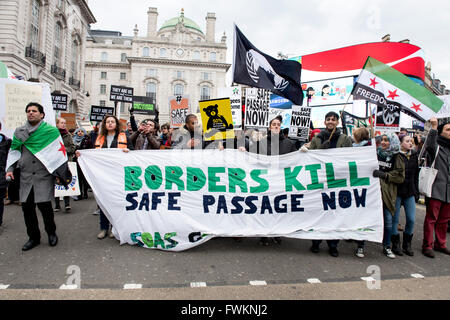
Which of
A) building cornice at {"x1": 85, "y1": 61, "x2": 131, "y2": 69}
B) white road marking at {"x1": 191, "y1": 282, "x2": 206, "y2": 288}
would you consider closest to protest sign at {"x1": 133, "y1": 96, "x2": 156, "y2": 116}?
white road marking at {"x1": 191, "y1": 282, "x2": 206, "y2": 288}

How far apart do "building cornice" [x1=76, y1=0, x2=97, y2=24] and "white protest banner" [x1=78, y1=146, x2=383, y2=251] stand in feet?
104

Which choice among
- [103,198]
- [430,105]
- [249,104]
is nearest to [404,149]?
[430,105]

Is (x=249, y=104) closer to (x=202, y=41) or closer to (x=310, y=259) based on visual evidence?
(x=310, y=259)

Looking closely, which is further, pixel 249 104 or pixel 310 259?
pixel 249 104

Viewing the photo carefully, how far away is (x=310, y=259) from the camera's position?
12.4 ft

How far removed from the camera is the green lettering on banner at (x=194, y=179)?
4102mm

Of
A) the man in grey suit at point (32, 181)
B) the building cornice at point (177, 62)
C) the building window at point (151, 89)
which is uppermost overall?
the building cornice at point (177, 62)

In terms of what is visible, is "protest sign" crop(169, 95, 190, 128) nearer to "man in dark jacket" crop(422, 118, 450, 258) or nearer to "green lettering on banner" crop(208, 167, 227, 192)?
"green lettering on banner" crop(208, 167, 227, 192)

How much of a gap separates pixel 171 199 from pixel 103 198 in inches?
39.2

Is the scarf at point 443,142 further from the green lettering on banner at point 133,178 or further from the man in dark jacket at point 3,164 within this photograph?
the man in dark jacket at point 3,164

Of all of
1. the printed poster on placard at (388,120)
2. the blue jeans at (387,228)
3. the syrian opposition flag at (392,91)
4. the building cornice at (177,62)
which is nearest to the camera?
the blue jeans at (387,228)

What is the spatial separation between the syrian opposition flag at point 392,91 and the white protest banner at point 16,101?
5.39m

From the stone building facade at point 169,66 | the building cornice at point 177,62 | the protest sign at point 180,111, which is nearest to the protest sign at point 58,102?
the protest sign at point 180,111

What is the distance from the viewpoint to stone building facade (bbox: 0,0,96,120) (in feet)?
59.8
